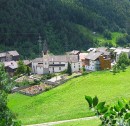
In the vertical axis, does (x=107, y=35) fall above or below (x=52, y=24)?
below

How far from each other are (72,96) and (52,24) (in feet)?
266

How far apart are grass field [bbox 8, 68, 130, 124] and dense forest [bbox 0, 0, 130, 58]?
47.8 metres

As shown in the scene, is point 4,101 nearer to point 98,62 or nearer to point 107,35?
point 98,62

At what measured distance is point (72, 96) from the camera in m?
48.8

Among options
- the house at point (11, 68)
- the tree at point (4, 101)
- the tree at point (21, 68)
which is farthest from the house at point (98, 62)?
the tree at point (4, 101)

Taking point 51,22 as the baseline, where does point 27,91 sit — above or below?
below

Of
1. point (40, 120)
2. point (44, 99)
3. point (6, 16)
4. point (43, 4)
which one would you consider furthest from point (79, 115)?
point (43, 4)

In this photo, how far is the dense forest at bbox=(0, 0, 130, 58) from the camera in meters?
115

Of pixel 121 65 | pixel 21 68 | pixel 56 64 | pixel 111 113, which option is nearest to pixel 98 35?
pixel 56 64

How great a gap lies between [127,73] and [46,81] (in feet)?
49.8

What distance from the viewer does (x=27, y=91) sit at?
57125 millimetres

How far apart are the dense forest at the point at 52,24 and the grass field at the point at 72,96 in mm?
47841

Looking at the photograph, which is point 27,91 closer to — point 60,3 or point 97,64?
point 97,64

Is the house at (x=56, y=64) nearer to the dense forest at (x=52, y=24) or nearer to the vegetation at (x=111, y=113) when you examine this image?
the dense forest at (x=52, y=24)
